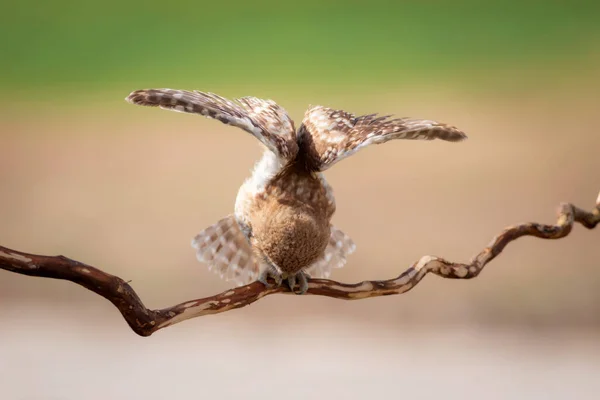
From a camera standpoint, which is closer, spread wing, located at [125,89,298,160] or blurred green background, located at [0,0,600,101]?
spread wing, located at [125,89,298,160]

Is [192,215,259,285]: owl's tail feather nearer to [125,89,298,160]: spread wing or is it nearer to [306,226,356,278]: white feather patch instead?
[306,226,356,278]: white feather patch

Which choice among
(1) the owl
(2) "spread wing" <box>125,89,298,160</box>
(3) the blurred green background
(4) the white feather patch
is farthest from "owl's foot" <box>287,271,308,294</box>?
(3) the blurred green background

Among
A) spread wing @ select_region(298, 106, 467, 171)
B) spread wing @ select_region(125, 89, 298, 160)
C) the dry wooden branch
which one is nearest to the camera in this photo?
the dry wooden branch

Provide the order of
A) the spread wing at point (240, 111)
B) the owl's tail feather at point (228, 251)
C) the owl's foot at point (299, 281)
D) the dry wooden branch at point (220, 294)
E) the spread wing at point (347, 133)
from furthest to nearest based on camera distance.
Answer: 1. the owl's tail feather at point (228, 251)
2. the owl's foot at point (299, 281)
3. the spread wing at point (347, 133)
4. the spread wing at point (240, 111)
5. the dry wooden branch at point (220, 294)

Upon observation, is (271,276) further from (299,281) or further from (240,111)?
(240,111)

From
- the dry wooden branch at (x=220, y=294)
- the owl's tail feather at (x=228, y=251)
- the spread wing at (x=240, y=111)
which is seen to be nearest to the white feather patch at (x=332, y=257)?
the owl's tail feather at (x=228, y=251)

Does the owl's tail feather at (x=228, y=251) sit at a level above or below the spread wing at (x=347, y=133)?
below

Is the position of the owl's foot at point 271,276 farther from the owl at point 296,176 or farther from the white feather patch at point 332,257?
the white feather patch at point 332,257

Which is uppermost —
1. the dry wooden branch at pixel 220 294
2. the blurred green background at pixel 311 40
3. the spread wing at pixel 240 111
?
the blurred green background at pixel 311 40
